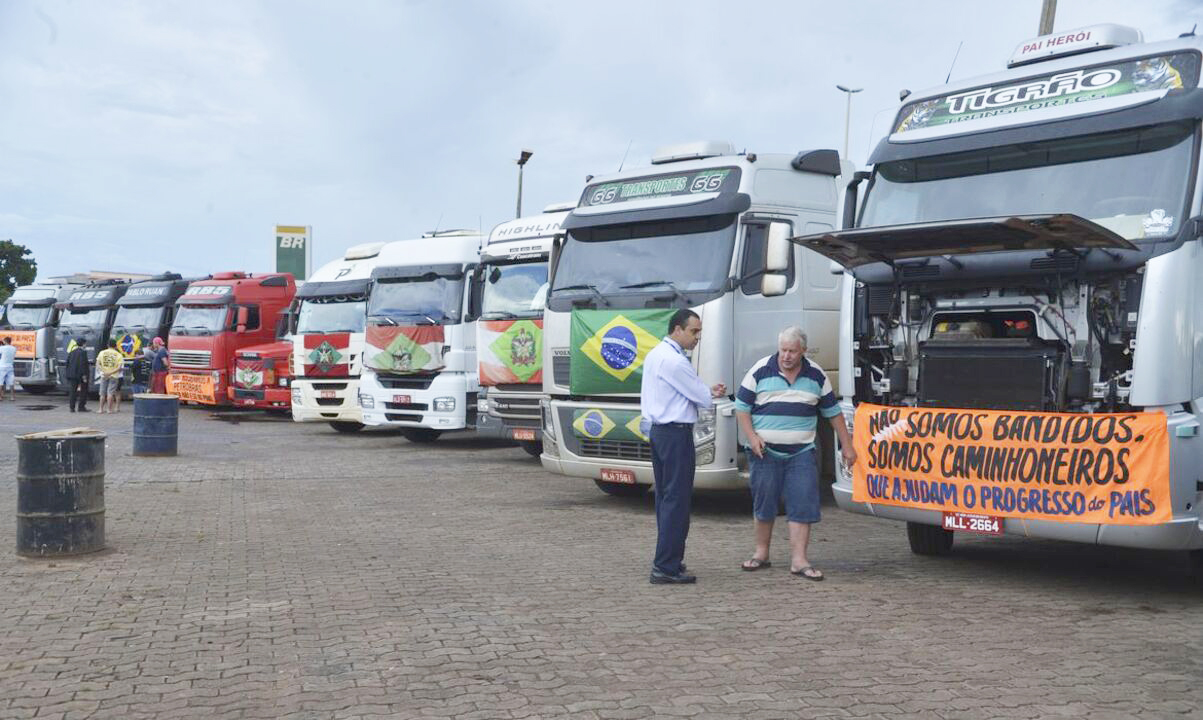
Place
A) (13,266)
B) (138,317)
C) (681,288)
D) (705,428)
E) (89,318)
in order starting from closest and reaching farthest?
1. (705,428)
2. (681,288)
3. (138,317)
4. (89,318)
5. (13,266)

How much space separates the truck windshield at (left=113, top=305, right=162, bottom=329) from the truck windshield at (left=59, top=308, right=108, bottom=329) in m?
1.05

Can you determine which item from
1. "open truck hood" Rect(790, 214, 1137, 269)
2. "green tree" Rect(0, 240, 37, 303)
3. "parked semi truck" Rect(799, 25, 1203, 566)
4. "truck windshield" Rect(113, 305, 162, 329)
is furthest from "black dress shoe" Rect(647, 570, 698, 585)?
"green tree" Rect(0, 240, 37, 303)

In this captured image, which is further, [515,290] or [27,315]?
[27,315]

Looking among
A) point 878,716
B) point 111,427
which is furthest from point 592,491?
point 111,427

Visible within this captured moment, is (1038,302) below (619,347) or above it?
above

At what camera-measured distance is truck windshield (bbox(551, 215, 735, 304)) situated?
1098 centimetres

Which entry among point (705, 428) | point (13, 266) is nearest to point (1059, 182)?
point (705, 428)

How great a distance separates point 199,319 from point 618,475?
57.7 feet

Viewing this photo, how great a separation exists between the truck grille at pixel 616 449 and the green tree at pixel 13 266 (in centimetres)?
7155

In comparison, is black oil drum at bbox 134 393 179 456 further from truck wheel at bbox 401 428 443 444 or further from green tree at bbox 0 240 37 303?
green tree at bbox 0 240 37 303

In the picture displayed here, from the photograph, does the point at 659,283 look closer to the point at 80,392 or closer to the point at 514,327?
the point at 514,327

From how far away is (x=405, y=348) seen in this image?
58.3 ft

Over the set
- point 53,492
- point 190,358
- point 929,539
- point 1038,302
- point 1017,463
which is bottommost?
point 929,539

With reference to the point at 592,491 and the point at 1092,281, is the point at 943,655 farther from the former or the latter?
the point at 592,491
